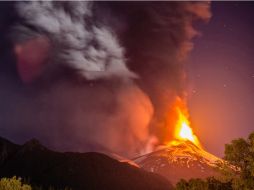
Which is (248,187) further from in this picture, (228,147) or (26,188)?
(26,188)

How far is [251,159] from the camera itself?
52969mm

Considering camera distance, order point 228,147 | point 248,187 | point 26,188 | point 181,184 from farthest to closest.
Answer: point 26,188, point 181,184, point 228,147, point 248,187

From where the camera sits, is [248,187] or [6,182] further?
[6,182]

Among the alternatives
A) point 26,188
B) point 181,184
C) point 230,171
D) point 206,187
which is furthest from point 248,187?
point 26,188

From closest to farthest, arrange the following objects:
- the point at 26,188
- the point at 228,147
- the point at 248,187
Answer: the point at 248,187
the point at 228,147
the point at 26,188

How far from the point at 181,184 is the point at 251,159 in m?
14.8

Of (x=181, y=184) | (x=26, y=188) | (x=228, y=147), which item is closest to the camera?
(x=228, y=147)

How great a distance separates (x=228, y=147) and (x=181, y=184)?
1191 centimetres

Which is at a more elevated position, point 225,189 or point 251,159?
point 251,159

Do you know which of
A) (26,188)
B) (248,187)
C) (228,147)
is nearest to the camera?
(248,187)

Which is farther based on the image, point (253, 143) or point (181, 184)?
point (181, 184)

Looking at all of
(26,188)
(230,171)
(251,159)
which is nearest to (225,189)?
(230,171)

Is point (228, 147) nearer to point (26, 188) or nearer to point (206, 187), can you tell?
point (206, 187)

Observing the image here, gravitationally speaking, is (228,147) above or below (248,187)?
above
